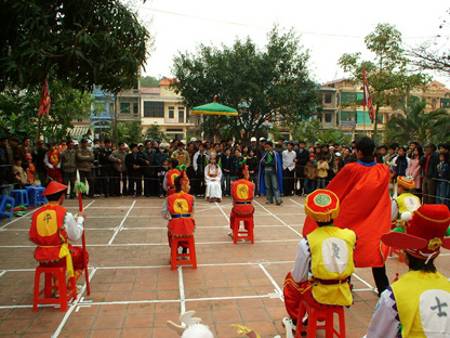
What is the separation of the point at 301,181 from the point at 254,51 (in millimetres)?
8056

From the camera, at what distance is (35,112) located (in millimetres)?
19250

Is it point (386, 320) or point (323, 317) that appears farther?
point (323, 317)

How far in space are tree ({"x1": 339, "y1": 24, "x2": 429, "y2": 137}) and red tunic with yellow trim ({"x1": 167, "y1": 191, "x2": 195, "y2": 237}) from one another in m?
15.3

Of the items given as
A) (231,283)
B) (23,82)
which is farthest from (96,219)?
(231,283)

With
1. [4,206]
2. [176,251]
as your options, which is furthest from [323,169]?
[4,206]

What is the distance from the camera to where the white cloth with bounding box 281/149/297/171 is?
1445 centimetres

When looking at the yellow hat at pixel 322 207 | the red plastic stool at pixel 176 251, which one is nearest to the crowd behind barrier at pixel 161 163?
the red plastic stool at pixel 176 251

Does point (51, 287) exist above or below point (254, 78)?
below

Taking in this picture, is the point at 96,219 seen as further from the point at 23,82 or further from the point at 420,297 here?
the point at 420,297

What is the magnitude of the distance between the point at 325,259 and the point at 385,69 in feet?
61.9

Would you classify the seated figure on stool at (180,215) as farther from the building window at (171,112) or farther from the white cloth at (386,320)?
the building window at (171,112)

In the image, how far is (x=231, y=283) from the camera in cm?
591

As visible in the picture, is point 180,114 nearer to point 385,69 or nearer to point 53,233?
point 385,69

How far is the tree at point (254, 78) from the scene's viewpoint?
2006cm
